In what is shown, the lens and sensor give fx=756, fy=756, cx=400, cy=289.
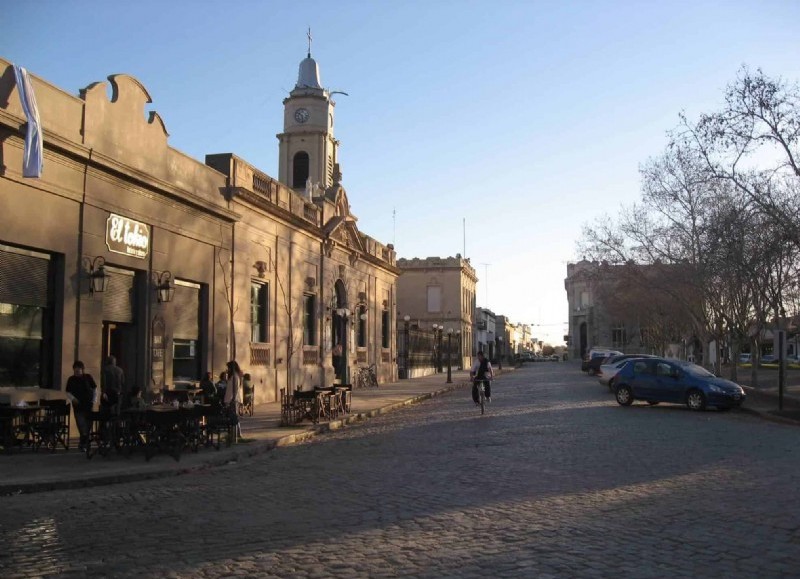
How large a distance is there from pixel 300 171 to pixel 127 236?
21433 millimetres

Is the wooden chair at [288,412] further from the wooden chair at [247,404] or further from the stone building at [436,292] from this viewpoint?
the stone building at [436,292]

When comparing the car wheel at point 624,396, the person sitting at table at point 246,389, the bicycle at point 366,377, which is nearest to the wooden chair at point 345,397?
the person sitting at table at point 246,389

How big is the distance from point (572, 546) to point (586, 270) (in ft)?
136

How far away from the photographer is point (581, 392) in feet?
106

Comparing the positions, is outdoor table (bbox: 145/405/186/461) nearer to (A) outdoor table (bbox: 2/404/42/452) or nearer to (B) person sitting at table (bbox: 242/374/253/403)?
(A) outdoor table (bbox: 2/404/42/452)

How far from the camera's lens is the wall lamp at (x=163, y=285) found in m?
18.7

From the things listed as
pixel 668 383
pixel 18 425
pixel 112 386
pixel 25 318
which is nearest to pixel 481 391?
pixel 668 383

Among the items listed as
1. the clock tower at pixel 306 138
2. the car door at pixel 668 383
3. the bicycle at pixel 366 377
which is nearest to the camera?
the car door at pixel 668 383

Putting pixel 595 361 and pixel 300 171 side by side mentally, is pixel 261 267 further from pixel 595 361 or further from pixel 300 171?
pixel 595 361

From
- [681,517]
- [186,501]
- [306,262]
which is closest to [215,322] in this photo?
[306,262]

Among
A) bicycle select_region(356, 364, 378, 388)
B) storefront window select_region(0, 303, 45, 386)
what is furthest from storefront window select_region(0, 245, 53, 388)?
bicycle select_region(356, 364, 378, 388)

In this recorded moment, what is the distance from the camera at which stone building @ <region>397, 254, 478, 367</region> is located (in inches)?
2879

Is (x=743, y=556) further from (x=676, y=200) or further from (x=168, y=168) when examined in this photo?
(x=676, y=200)

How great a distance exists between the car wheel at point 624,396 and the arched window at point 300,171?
20.0 metres
